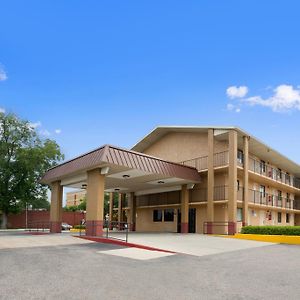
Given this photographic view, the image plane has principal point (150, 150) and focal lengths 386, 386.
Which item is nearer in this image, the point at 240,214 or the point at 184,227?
the point at 184,227

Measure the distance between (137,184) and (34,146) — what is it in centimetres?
1838

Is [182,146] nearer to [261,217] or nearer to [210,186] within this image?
[210,186]

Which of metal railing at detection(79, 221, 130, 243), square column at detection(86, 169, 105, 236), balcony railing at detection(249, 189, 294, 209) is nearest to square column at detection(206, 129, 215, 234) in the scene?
metal railing at detection(79, 221, 130, 243)

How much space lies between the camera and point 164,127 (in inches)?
1228

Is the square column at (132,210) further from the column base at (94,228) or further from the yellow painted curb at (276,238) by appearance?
the yellow painted curb at (276,238)

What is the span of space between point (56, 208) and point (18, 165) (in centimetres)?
1530

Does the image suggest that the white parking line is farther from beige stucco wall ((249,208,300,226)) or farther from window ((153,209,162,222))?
beige stucco wall ((249,208,300,226))

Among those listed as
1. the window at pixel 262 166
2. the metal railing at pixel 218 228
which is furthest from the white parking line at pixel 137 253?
the window at pixel 262 166

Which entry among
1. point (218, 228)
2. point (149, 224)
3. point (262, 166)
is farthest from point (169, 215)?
point (262, 166)

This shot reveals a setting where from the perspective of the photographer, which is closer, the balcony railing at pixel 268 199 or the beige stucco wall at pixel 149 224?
the balcony railing at pixel 268 199

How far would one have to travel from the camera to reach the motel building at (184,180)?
2128 cm

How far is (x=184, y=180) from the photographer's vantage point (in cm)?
2550

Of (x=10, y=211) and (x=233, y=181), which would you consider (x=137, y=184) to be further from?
(x=10, y=211)

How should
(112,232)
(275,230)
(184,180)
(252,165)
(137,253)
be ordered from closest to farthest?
(137,253)
(275,230)
(184,180)
(112,232)
(252,165)
